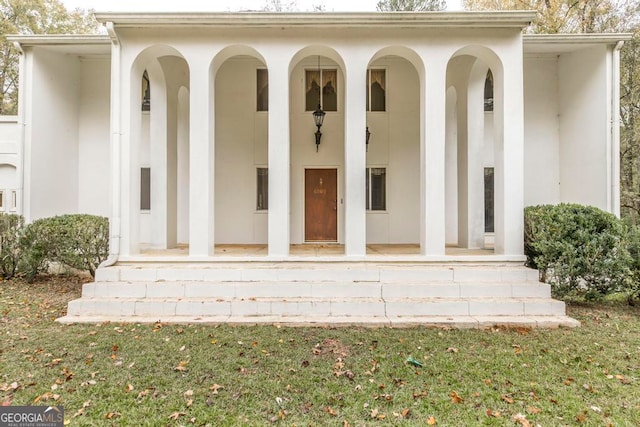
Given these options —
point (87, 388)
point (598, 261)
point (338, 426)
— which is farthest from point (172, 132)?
point (598, 261)

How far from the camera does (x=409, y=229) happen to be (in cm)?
926

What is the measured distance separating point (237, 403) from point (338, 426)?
98 centimetres

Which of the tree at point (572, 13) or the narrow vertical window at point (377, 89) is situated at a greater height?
the tree at point (572, 13)

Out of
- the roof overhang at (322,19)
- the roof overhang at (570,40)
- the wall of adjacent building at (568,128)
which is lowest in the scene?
the wall of adjacent building at (568,128)

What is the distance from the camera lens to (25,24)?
566 inches

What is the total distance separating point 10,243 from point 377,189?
28.9 feet

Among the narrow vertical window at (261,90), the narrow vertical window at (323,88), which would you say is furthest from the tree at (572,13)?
the narrow vertical window at (261,90)

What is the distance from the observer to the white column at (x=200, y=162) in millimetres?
5992

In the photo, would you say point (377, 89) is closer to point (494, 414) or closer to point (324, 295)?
point (324, 295)

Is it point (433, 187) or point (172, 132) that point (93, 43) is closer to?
point (172, 132)

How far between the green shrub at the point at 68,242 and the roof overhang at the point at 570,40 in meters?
9.92

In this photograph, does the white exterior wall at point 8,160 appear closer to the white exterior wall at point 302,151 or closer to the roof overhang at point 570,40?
the white exterior wall at point 302,151

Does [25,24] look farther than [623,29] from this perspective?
Yes

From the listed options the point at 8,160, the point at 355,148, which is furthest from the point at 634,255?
the point at 8,160
